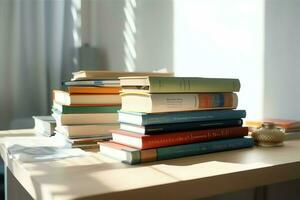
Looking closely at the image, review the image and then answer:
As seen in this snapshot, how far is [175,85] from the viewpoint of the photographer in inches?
28.9

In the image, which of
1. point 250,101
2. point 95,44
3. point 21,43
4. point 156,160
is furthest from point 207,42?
point 21,43

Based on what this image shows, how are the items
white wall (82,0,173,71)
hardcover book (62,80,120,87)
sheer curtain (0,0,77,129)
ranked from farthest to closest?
sheer curtain (0,0,77,129)
white wall (82,0,173,71)
hardcover book (62,80,120,87)

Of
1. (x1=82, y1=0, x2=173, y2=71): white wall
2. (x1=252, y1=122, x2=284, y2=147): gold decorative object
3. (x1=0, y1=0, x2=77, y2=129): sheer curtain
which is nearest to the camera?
(x1=252, y1=122, x2=284, y2=147): gold decorative object

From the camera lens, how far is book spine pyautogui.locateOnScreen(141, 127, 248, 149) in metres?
0.70

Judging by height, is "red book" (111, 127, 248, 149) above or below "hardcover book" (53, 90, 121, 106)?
below

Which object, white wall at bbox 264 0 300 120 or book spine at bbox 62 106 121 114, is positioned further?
white wall at bbox 264 0 300 120

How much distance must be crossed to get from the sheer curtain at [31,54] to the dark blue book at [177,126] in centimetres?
147

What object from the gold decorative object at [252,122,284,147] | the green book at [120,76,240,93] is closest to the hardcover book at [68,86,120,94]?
the green book at [120,76,240,93]

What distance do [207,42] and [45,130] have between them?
2.06ft

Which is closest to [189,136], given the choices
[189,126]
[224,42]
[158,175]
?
[189,126]

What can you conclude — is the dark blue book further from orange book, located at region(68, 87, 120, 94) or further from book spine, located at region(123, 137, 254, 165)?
orange book, located at region(68, 87, 120, 94)

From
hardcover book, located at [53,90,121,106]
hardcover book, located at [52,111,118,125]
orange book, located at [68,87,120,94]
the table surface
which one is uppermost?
orange book, located at [68,87,120,94]

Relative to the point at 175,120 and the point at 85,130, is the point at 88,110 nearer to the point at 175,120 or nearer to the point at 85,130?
the point at 85,130

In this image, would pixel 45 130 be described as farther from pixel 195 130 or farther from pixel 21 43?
pixel 21 43
